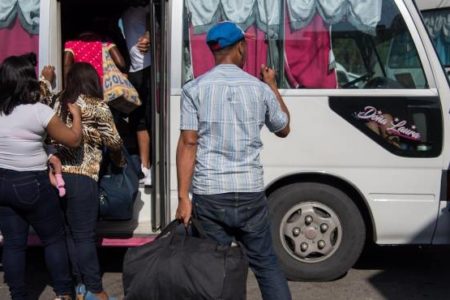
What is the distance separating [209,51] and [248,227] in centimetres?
196

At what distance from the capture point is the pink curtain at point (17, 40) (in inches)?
219

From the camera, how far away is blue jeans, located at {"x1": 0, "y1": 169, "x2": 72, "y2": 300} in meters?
4.47

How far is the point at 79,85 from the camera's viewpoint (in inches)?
191

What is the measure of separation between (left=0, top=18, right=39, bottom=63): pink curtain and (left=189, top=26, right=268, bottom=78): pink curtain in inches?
49.4

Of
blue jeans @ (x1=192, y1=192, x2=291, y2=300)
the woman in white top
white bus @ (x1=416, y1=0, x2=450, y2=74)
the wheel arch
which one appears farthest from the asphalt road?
white bus @ (x1=416, y1=0, x2=450, y2=74)

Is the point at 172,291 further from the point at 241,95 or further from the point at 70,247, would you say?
the point at 70,247

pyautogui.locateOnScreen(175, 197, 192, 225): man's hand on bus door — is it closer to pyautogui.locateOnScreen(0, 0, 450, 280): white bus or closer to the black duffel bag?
the black duffel bag

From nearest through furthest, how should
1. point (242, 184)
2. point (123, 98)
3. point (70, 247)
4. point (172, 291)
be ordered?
1. point (172, 291)
2. point (242, 184)
3. point (70, 247)
4. point (123, 98)

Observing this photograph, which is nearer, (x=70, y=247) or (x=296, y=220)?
(x=70, y=247)

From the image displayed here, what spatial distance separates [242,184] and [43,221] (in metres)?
1.56

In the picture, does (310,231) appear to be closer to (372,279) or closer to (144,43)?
(372,279)

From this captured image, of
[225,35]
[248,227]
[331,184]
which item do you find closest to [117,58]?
[331,184]

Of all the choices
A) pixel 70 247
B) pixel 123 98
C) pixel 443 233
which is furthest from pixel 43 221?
pixel 443 233

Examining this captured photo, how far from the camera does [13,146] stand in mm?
4453
